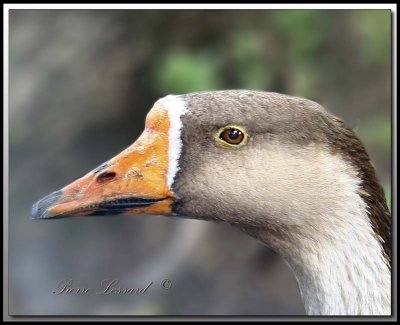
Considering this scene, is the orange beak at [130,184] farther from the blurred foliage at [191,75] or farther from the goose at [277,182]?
the blurred foliage at [191,75]

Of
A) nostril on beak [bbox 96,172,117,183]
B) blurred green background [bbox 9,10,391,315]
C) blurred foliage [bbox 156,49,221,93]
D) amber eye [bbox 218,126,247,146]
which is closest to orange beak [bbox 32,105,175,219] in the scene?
nostril on beak [bbox 96,172,117,183]

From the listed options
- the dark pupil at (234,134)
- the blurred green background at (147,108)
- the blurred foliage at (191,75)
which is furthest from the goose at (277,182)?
the blurred foliage at (191,75)

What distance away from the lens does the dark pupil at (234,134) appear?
6.86 ft

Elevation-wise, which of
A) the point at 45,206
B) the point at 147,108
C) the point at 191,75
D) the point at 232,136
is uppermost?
the point at 191,75

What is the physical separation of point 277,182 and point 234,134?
201 mm

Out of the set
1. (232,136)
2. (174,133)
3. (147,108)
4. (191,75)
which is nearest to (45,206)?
(174,133)

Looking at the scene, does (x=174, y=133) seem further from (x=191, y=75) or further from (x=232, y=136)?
(x=191, y=75)

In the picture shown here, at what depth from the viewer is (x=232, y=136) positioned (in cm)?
210

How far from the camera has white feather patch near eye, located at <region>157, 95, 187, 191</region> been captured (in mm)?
2123

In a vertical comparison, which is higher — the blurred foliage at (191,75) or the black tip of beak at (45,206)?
the blurred foliage at (191,75)

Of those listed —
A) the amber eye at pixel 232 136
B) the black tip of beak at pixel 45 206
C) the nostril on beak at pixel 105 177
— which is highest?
the amber eye at pixel 232 136

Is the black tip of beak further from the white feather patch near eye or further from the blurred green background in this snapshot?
the blurred green background

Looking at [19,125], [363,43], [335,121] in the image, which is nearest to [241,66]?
[363,43]

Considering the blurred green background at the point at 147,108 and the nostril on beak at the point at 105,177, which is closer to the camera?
the nostril on beak at the point at 105,177
